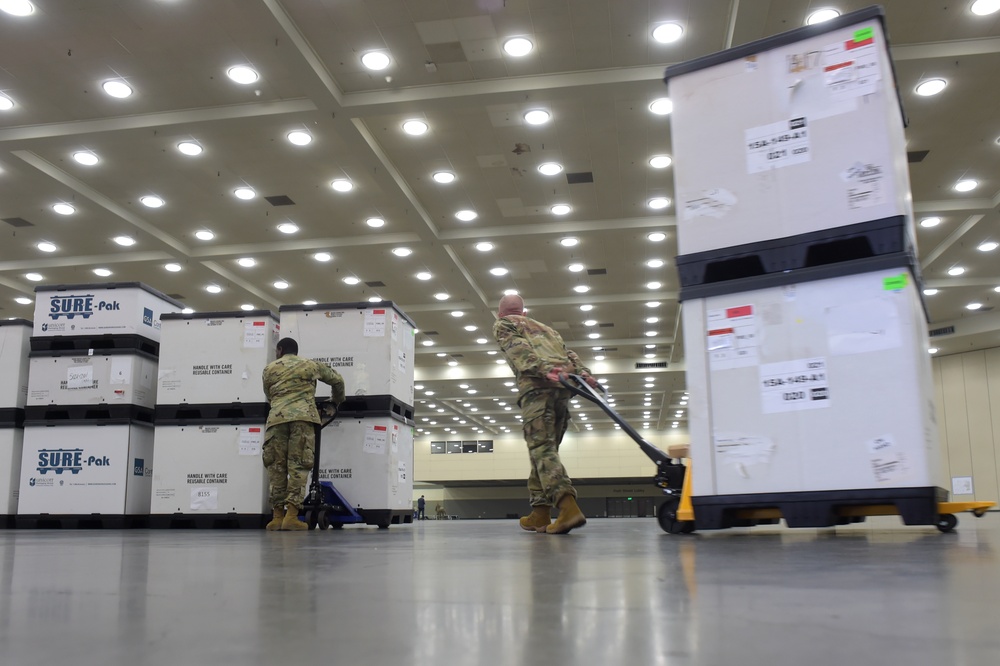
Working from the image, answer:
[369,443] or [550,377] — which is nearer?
[550,377]

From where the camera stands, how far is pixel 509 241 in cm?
1764

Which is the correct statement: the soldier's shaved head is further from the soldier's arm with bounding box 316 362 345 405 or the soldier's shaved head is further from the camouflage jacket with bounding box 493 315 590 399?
the soldier's arm with bounding box 316 362 345 405

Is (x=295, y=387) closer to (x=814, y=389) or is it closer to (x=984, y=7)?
(x=814, y=389)

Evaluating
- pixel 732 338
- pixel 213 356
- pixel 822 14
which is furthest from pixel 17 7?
pixel 822 14

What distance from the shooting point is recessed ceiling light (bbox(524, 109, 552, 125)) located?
1183 cm

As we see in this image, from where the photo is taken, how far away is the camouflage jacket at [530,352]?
5504 millimetres

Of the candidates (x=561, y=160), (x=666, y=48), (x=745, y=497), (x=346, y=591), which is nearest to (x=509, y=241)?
(x=561, y=160)

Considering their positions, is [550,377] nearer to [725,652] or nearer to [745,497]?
[745,497]

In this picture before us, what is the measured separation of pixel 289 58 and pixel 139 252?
399 inches

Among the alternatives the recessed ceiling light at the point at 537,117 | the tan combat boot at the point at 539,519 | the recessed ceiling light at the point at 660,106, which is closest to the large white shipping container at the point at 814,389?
the tan combat boot at the point at 539,519

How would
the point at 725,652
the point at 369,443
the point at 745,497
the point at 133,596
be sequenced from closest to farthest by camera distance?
1. the point at 725,652
2. the point at 133,596
3. the point at 745,497
4. the point at 369,443

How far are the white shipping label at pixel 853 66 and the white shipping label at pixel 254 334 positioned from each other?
20.9ft

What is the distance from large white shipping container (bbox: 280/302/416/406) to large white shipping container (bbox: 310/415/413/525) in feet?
1.27

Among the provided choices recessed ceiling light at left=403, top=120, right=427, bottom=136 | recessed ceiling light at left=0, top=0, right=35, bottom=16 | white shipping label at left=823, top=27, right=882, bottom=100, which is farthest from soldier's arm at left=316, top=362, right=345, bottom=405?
recessed ceiling light at left=0, top=0, right=35, bottom=16
